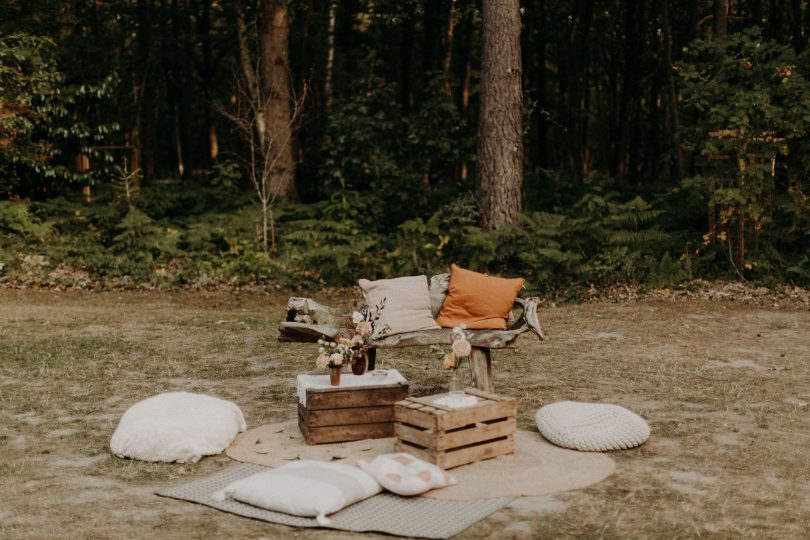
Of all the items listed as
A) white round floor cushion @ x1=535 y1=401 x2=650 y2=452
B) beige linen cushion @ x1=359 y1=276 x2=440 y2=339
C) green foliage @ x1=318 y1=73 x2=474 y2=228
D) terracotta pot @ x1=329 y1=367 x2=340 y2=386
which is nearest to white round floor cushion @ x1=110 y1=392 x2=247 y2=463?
terracotta pot @ x1=329 y1=367 x2=340 y2=386

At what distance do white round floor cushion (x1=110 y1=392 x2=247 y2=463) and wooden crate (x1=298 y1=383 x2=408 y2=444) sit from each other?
21.0 inches

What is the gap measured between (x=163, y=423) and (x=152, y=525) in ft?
4.01

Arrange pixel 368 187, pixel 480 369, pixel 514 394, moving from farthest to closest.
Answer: pixel 368 187, pixel 514 394, pixel 480 369

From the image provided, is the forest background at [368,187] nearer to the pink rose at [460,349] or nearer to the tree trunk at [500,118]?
the tree trunk at [500,118]

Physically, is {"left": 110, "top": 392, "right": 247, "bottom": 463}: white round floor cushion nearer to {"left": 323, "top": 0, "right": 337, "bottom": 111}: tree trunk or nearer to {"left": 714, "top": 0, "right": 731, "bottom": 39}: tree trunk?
{"left": 714, "top": 0, "right": 731, "bottom": 39}: tree trunk

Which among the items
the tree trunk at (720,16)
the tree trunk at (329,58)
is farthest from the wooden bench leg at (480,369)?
the tree trunk at (329,58)

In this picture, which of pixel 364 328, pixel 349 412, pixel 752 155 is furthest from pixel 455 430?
pixel 752 155

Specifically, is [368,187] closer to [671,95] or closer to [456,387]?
[671,95]

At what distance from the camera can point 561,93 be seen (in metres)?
26.8

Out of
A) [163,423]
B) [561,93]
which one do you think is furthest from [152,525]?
[561,93]

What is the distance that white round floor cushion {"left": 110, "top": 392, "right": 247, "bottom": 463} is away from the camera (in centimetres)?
527

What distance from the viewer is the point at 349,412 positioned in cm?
561

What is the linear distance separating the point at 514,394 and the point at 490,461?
5.86 ft

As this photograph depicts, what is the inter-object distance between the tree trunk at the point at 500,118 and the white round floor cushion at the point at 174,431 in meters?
7.82
